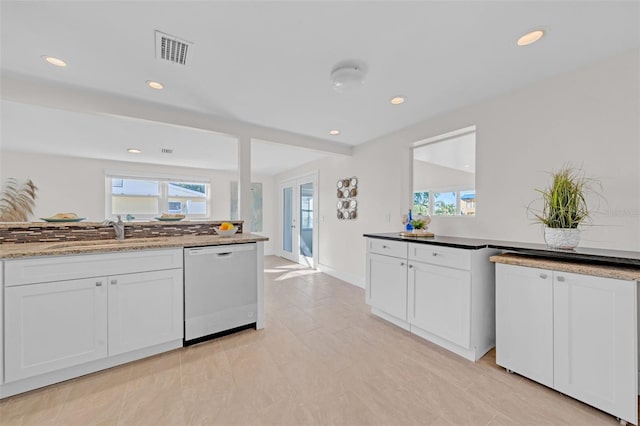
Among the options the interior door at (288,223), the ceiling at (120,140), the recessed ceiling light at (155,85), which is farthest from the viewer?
the interior door at (288,223)

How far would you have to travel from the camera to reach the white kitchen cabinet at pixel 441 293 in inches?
77.5

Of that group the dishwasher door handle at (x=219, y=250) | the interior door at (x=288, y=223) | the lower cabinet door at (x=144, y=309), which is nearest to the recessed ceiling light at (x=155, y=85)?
the dishwasher door handle at (x=219, y=250)

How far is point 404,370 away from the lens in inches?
72.9

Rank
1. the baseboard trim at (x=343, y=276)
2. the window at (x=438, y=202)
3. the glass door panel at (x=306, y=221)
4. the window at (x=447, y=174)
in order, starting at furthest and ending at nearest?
the glass door panel at (x=306, y=221)
the baseboard trim at (x=343, y=276)
the window at (x=438, y=202)
the window at (x=447, y=174)

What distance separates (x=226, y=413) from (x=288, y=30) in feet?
7.49

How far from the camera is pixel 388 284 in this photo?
2.62m

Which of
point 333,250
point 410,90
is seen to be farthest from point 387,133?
point 333,250

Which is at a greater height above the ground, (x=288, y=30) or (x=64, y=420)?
(x=288, y=30)

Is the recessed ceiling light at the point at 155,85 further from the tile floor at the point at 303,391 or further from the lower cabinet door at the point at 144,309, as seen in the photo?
the tile floor at the point at 303,391

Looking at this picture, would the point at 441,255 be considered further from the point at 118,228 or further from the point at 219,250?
the point at 118,228

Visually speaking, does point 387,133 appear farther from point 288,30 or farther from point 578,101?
point 288,30

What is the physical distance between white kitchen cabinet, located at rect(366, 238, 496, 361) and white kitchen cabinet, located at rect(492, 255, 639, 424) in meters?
0.16

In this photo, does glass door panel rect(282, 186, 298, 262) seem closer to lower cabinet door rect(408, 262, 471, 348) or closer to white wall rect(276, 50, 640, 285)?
white wall rect(276, 50, 640, 285)

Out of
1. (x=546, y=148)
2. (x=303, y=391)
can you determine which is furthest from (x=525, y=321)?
(x=303, y=391)
